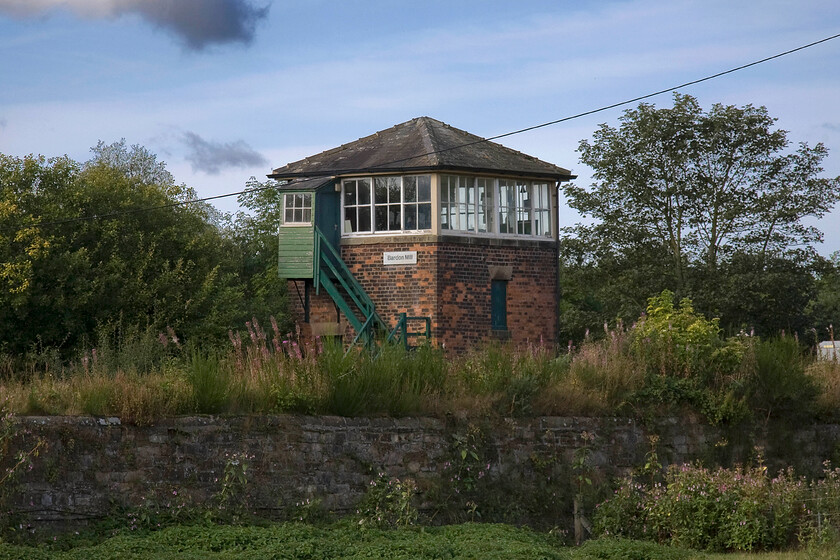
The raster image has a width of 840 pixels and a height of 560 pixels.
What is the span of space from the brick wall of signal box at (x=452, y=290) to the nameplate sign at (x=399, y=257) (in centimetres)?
10

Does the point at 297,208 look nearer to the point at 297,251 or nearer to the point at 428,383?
the point at 297,251

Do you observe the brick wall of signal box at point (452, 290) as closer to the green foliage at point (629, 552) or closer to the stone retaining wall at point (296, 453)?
the stone retaining wall at point (296, 453)

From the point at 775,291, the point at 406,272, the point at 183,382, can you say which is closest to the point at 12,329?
the point at 406,272

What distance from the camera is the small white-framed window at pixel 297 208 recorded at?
27.9m

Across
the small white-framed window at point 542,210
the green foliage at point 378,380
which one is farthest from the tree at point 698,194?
the green foliage at point 378,380

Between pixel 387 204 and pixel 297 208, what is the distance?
2400 mm

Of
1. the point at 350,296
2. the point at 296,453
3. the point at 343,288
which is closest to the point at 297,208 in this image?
the point at 343,288

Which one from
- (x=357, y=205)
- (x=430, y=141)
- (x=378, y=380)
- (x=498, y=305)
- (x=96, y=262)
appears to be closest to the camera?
(x=378, y=380)

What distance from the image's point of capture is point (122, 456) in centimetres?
1327

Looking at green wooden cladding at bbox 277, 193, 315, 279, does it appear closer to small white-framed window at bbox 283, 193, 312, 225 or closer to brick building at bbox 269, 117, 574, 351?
brick building at bbox 269, 117, 574, 351

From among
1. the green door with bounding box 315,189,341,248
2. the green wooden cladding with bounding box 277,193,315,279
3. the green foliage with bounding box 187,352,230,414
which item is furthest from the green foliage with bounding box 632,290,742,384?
the green door with bounding box 315,189,341,248

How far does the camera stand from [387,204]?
28328 millimetres

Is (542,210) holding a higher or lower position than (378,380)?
higher

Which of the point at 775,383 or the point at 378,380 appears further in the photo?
the point at 775,383
